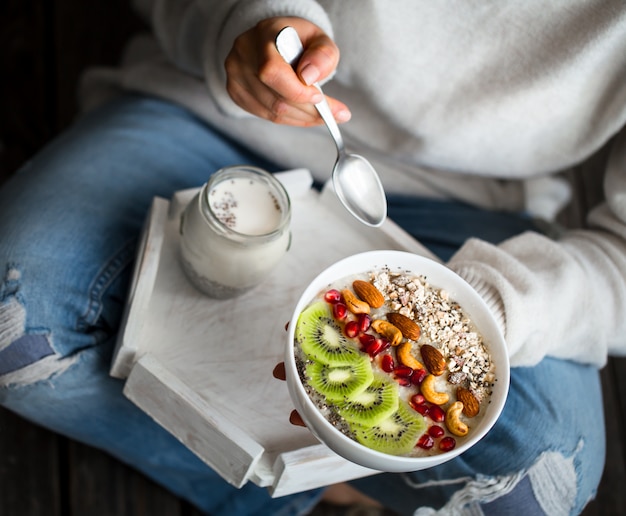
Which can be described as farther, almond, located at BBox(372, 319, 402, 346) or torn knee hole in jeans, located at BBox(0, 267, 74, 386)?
torn knee hole in jeans, located at BBox(0, 267, 74, 386)

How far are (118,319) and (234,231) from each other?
→ 24 centimetres

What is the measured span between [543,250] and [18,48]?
42.1 inches

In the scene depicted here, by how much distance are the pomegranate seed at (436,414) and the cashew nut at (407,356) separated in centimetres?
4

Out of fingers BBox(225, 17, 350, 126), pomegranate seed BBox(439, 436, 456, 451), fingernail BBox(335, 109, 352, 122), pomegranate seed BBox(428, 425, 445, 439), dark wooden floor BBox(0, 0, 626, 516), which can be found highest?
fingers BBox(225, 17, 350, 126)

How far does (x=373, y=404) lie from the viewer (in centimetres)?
57

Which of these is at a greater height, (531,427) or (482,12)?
(482,12)

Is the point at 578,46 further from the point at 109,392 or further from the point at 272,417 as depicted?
the point at 109,392

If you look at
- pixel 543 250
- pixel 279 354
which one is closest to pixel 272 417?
pixel 279 354

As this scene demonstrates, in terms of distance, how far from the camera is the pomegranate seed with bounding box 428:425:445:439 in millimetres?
568

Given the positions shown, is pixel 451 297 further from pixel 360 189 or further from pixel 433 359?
pixel 360 189

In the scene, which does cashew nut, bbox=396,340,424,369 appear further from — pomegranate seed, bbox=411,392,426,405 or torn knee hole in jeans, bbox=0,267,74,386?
torn knee hole in jeans, bbox=0,267,74,386

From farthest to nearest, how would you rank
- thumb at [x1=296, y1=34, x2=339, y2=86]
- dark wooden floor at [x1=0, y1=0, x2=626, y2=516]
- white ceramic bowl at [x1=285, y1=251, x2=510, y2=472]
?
dark wooden floor at [x1=0, y1=0, x2=626, y2=516]
thumb at [x1=296, y1=34, x2=339, y2=86]
white ceramic bowl at [x1=285, y1=251, x2=510, y2=472]

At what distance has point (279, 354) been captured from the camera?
0.69 metres

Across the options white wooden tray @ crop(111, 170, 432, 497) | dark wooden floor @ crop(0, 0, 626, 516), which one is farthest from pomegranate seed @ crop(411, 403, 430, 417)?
dark wooden floor @ crop(0, 0, 626, 516)
